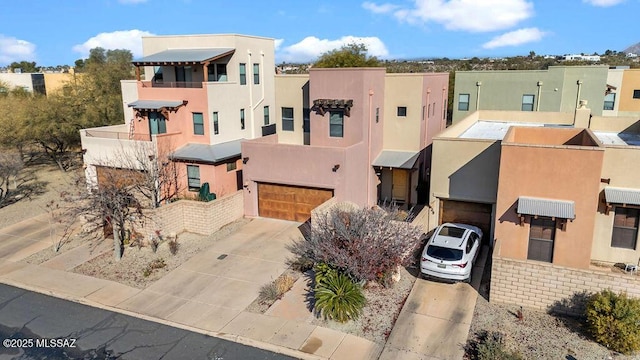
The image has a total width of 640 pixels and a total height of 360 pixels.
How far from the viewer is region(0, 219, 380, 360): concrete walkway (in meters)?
12.3

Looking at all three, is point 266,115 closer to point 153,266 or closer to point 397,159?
point 397,159

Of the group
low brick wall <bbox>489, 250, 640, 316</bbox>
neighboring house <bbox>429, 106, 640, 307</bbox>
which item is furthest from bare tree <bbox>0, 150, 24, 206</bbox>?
low brick wall <bbox>489, 250, 640, 316</bbox>

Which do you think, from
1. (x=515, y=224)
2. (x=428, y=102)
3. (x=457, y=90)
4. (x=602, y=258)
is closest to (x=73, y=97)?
(x=428, y=102)

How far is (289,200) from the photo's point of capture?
22016 mm

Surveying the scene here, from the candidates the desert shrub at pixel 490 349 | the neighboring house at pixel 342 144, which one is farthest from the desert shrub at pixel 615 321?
the neighboring house at pixel 342 144

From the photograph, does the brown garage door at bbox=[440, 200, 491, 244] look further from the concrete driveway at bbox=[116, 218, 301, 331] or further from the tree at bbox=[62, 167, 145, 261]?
the tree at bbox=[62, 167, 145, 261]

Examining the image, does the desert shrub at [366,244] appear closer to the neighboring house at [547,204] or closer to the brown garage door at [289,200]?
the neighboring house at [547,204]

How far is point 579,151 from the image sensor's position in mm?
14273

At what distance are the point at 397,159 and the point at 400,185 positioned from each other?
2.28m

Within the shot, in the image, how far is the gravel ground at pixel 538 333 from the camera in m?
11.6

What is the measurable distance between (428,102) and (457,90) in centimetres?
1099

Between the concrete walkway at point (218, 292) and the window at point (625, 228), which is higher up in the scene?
the window at point (625, 228)

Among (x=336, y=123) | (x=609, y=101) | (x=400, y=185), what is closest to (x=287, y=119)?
(x=336, y=123)

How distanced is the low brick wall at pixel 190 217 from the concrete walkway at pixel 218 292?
4.27ft
